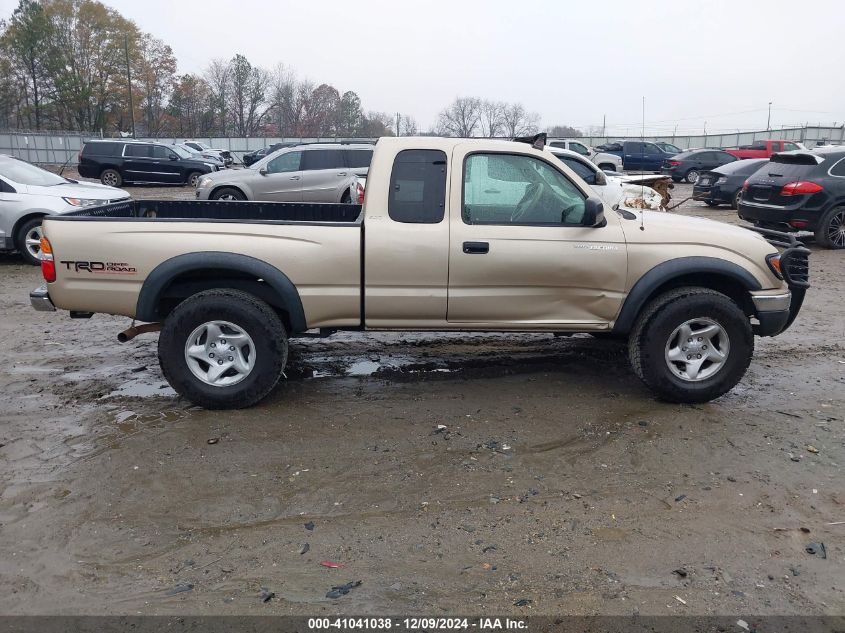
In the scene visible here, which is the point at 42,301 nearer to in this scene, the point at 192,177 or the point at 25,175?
the point at 25,175

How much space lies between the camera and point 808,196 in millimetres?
11617

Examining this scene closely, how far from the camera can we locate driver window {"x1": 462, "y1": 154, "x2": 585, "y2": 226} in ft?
16.8

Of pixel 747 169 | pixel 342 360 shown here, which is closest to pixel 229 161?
pixel 747 169

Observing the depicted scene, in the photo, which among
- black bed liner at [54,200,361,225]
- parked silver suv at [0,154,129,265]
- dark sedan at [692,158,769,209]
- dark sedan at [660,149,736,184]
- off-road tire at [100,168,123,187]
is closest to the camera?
black bed liner at [54,200,361,225]

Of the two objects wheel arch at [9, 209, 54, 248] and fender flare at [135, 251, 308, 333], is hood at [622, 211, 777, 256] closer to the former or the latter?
fender flare at [135, 251, 308, 333]

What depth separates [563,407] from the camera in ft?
17.3

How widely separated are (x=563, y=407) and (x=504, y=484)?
4.21ft

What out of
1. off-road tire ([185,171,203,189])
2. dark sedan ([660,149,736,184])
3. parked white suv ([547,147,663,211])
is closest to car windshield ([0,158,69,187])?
parked white suv ([547,147,663,211])

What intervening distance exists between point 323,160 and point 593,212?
38.3ft

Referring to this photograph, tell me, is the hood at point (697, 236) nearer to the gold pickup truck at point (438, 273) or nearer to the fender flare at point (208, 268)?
the gold pickup truck at point (438, 273)

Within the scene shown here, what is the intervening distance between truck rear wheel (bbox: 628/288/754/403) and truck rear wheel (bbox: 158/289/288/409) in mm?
2609

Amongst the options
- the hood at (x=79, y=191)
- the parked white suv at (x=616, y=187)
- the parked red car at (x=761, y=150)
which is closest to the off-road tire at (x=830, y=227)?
the parked white suv at (x=616, y=187)

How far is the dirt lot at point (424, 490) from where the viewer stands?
323 cm

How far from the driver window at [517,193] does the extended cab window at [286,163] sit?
37.2ft
